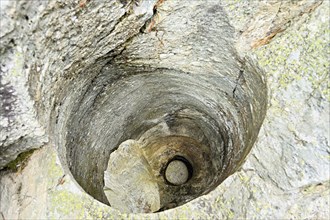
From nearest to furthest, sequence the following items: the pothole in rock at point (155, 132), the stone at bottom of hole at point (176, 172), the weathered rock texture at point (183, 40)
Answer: the weathered rock texture at point (183, 40) < the pothole in rock at point (155, 132) < the stone at bottom of hole at point (176, 172)

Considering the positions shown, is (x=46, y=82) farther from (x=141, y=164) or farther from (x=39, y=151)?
(x=141, y=164)

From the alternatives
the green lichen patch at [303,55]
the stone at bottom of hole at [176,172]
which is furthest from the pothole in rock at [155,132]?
the green lichen patch at [303,55]

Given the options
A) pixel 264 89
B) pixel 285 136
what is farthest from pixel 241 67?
pixel 285 136

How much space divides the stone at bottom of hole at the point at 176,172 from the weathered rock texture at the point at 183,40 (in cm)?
183

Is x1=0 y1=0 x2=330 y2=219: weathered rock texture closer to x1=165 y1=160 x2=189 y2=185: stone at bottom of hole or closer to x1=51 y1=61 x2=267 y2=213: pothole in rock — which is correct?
x1=51 y1=61 x2=267 y2=213: pothole in rock

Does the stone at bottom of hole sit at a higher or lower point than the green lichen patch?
lower

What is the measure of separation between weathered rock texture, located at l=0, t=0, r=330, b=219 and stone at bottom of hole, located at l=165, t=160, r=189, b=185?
1831 millimetres

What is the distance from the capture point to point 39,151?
173cm

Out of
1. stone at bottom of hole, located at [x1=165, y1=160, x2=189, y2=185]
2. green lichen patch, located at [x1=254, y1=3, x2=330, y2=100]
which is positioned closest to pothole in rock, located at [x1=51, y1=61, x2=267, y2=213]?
stone at bottom of hole, located at [x1=165, y1=160, x2=189, y2=185]

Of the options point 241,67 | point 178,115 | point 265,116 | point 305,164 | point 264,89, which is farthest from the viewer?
point 178,115

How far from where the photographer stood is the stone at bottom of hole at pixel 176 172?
3639 millimetres

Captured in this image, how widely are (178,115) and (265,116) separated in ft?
5.33

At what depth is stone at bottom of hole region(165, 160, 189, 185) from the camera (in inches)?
143

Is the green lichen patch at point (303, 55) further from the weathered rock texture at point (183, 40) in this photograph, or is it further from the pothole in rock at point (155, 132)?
the pothole in rock at point (155, 132)
